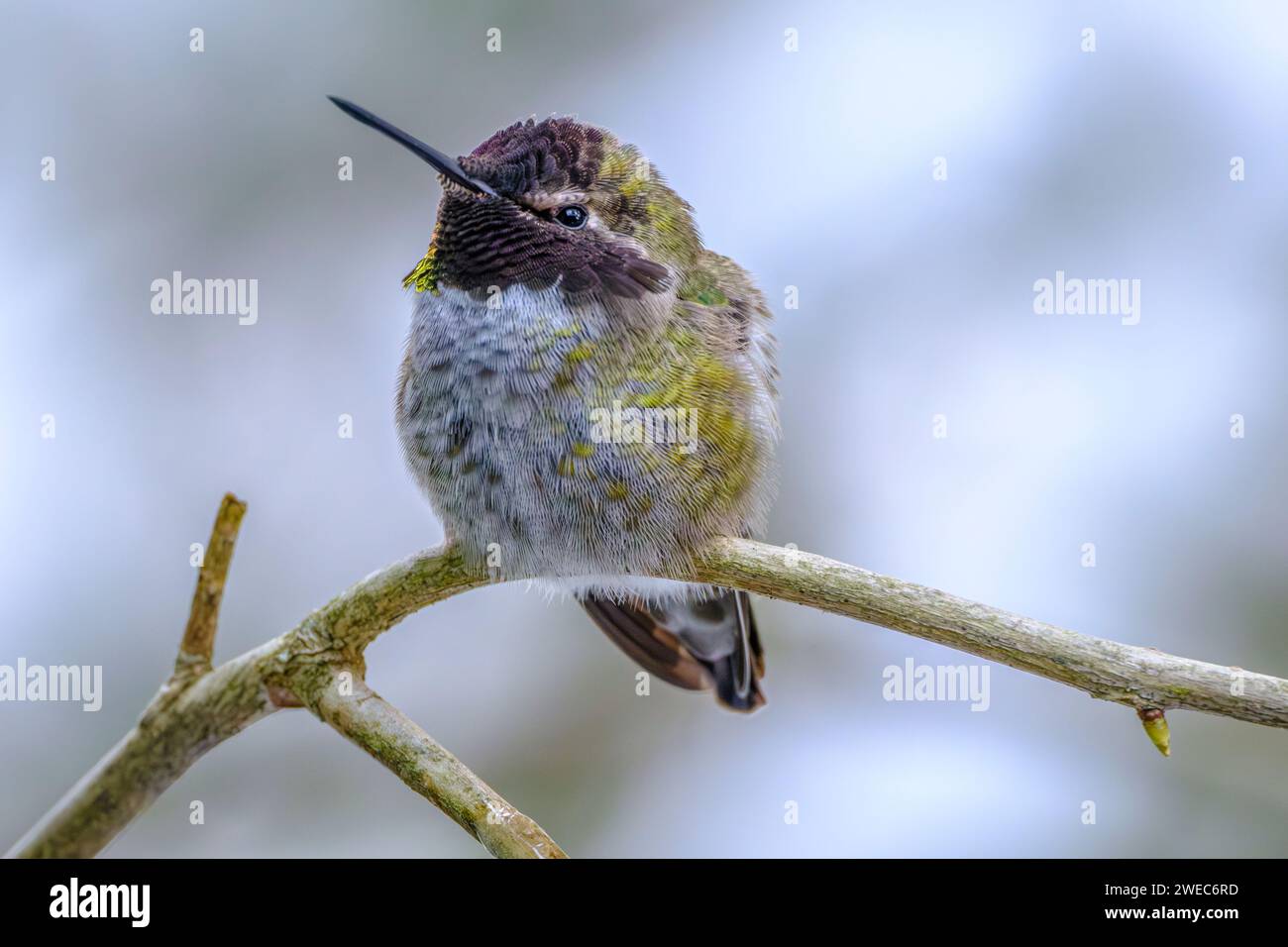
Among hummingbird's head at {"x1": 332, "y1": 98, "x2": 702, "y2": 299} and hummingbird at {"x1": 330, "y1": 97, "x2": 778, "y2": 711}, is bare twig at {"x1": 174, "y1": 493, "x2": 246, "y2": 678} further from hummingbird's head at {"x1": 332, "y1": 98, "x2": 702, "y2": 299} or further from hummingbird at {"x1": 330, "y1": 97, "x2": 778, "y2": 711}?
hummingbird's head at {"x1": 332, "y1": 98, "x2": 702, "y2": 299}

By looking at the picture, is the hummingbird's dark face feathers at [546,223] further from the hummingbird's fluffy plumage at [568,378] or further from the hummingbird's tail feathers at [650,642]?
the hummingbird's tail feathers at [650,642]

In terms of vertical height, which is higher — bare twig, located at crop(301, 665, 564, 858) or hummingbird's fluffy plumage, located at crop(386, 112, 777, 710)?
hummingbird's fluffy plumage, located at crop(386, 112, 777, 710)

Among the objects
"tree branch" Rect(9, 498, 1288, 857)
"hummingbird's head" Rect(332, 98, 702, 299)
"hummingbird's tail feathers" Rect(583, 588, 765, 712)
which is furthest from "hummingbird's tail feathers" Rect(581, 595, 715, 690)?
"hummingbird's head" Rect(332, 98, 702, 299)

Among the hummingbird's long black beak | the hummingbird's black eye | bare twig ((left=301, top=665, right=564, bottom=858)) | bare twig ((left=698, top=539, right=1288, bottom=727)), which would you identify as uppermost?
the hummingbird's long black beak

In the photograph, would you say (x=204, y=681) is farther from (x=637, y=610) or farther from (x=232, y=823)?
(x=232, y=823)

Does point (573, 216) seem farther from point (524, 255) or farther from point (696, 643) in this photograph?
point (696, 643)

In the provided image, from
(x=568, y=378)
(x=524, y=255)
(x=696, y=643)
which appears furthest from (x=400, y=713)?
(x=696, y=643)
